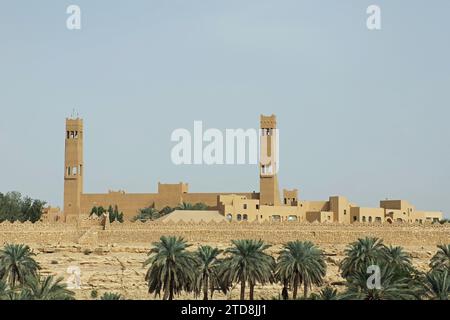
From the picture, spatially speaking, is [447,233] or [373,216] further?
[373,216]

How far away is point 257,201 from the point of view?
235 ft

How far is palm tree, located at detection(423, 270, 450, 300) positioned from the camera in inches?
1197

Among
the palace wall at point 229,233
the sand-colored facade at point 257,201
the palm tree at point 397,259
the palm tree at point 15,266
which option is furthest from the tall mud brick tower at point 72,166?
the palm tree at point 397,259

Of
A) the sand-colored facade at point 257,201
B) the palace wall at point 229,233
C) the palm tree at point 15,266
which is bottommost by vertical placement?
the palm tree at point 15,266

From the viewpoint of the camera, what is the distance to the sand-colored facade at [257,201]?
230 ft

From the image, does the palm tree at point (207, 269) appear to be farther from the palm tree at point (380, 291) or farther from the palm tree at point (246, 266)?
the palm tree at point (380, 291)

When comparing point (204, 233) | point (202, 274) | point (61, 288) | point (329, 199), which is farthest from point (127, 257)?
point (329, 199)

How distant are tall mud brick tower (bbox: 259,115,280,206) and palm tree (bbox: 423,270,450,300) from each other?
1693 inches

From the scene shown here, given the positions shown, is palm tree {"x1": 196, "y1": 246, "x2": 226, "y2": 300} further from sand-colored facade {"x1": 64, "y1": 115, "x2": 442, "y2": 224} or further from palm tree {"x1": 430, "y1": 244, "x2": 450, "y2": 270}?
sand-colored facade {"x1": 64, "y1": 115, "x2": 442, "y2": 224}

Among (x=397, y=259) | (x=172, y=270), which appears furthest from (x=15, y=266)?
(x=397, y=259)
